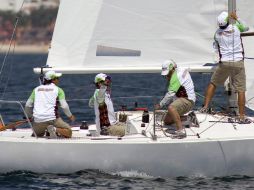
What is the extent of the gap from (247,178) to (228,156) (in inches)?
15.7

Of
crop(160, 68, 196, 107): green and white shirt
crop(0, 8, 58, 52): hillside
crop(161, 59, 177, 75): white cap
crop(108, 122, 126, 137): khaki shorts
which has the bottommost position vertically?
crop(108, 122, 126, 137): khaki shorts

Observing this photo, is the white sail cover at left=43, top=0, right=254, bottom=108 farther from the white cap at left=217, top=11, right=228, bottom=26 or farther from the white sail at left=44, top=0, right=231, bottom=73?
the white cap at left=217, top=11, right=228, bottom=26

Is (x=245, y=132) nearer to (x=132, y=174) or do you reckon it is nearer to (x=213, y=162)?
(x=213, y=162)

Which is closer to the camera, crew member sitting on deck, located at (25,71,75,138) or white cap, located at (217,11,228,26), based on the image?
crew member sitting on deck, located at (25,71,75,138)

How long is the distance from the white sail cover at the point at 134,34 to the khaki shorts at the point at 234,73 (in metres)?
0.44

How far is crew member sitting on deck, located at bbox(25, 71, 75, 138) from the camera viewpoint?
10.9 metres

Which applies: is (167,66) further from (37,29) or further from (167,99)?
(37,29)

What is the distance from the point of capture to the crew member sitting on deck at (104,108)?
11.0 meters

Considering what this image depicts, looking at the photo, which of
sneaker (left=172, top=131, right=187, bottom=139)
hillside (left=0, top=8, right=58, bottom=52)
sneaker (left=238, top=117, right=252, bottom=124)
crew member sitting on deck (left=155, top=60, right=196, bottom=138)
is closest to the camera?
sneaker (left=172, top=131, right=187, bottom=139)

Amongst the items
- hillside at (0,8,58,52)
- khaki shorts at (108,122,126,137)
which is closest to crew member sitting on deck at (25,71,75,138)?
khaki shorts at (108,122,126,137)

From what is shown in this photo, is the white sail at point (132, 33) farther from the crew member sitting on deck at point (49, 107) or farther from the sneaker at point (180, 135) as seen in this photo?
the sneaker at point (180, 135)

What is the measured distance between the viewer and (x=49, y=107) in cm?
1088

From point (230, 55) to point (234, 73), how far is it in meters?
0.24

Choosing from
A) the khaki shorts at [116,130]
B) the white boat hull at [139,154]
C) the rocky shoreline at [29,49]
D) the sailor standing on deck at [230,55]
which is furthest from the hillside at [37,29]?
the white boat hull at [139,154]
